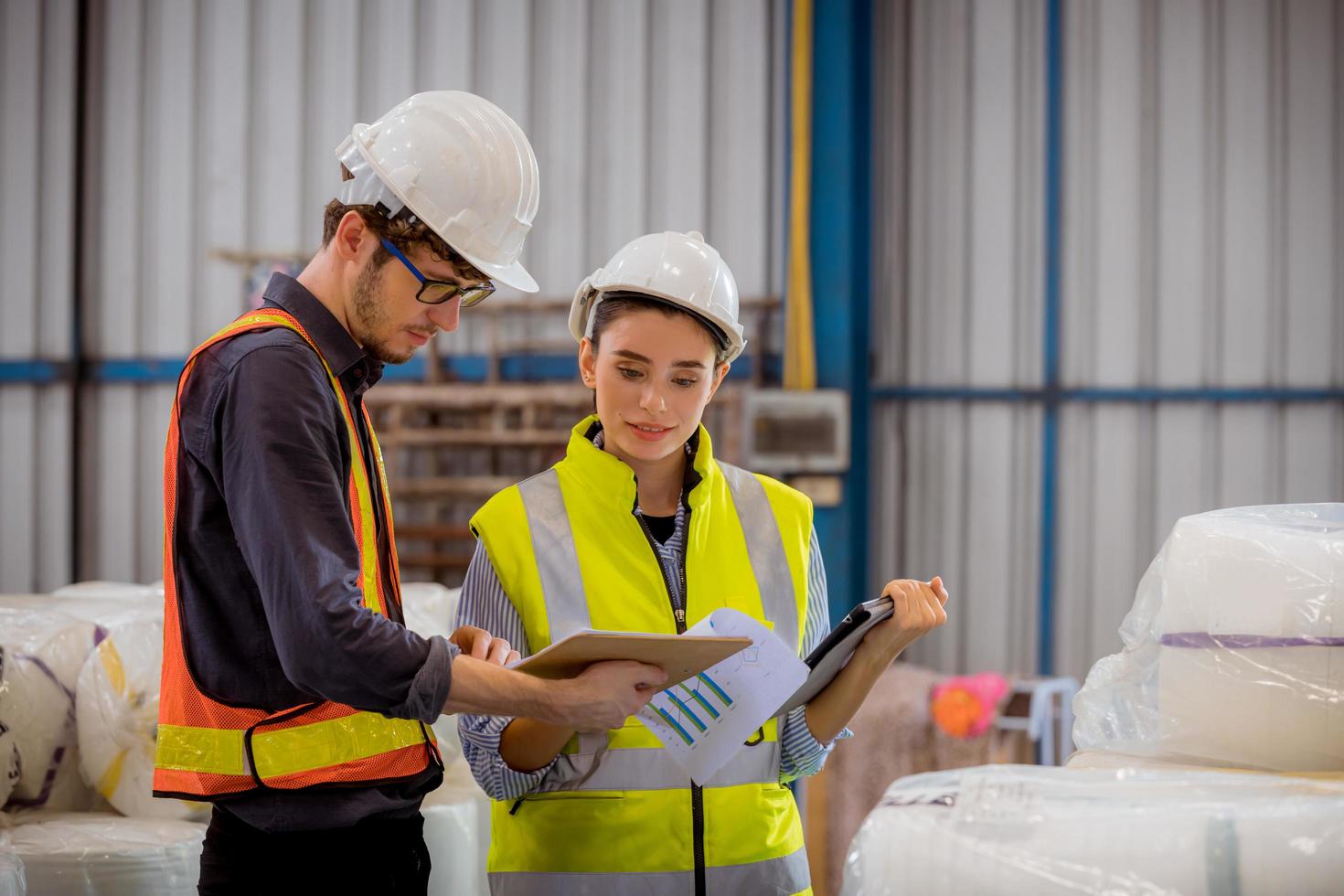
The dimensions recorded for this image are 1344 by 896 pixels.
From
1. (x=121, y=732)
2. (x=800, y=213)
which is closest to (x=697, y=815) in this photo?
(x=121, y=732)

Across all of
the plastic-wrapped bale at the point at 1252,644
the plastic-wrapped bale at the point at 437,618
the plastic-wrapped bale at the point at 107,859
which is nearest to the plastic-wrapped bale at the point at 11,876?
the plastic-wrapped bale at the point at 107,859

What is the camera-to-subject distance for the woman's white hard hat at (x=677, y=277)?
204cm

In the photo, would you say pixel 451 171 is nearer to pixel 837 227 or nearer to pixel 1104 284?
pixel 837 227

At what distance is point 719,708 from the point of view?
186 cm

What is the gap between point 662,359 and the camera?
2.06m

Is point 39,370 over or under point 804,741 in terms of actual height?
over

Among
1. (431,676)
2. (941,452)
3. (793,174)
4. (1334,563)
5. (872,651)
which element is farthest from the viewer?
(941,452)

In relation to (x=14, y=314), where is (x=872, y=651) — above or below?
below

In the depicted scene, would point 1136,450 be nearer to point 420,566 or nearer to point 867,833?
point 420,566

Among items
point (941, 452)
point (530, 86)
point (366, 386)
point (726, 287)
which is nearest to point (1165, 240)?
point (941, 452)

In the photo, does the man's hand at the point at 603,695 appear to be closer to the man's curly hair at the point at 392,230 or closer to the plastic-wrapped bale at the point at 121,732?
the man's curly hair at the point at 392,230

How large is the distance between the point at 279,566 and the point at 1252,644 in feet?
4.43

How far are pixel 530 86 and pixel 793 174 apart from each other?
5.88ft

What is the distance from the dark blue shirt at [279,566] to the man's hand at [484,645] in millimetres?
224
